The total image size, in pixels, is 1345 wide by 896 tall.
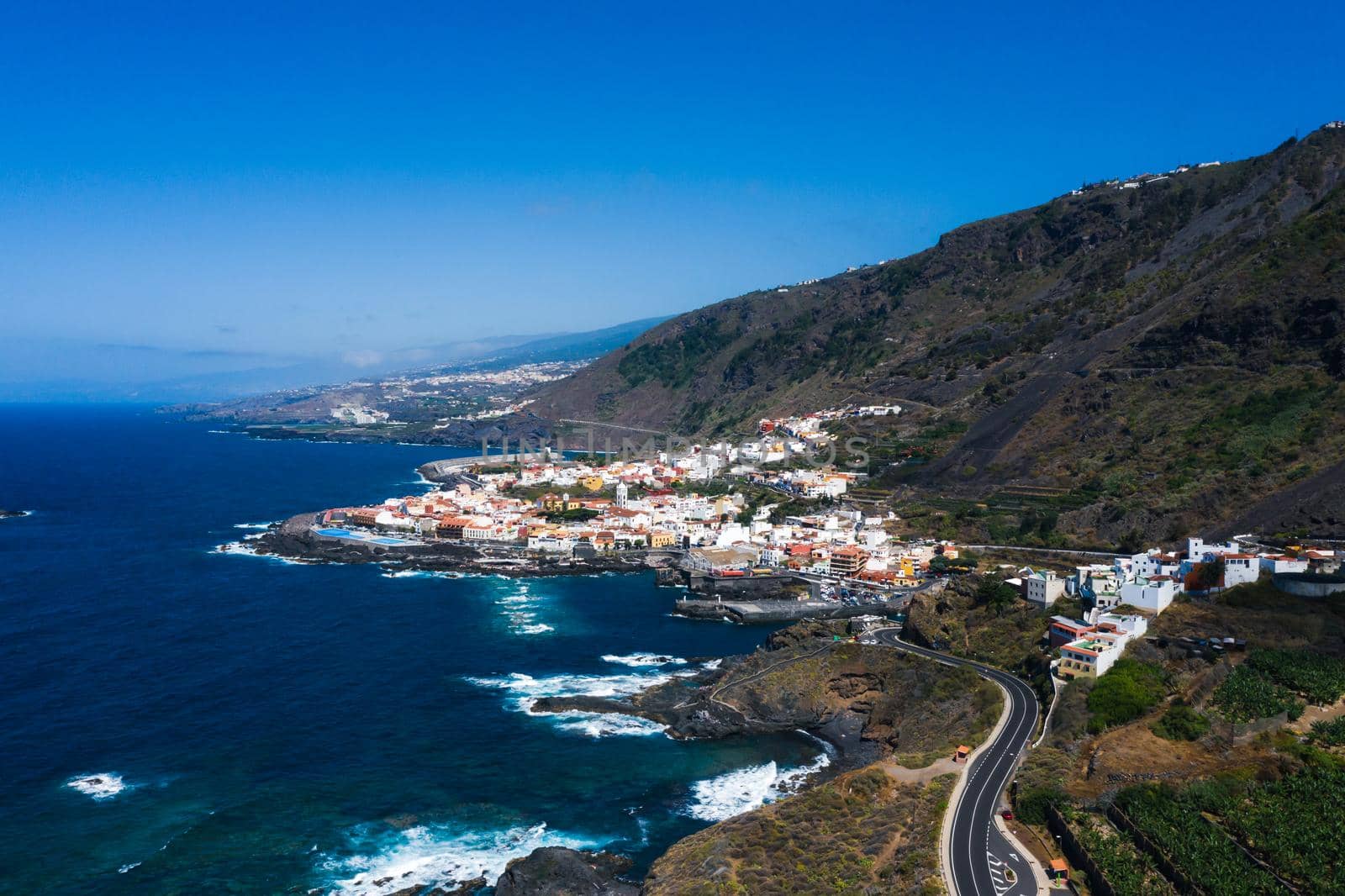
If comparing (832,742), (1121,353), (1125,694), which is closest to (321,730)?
(832,742)

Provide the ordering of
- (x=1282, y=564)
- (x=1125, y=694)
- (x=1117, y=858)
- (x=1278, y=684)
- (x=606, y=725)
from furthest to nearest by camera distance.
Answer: (x=1282, y=564) → (x=606, y=725) → (x=1125, y=694) → (x=1278, y=684) → (x=1117, y=858)

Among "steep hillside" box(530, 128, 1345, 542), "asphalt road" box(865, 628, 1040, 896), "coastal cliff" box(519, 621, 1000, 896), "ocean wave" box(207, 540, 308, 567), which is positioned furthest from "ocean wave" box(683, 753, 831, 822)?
"ocean wave" box(207, 540, 308, 567)

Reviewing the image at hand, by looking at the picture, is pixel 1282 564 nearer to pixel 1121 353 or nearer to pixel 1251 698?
pixel 1251 698

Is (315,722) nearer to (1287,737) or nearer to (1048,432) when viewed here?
(1287,737)

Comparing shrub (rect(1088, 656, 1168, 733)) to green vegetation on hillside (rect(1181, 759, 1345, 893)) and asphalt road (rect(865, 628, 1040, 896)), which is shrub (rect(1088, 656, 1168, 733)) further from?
green vegetation on hillside (rect(1181, 759, 1345, 893))

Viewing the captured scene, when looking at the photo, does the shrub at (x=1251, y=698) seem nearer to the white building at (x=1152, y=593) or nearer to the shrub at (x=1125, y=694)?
the shrub at (x=1125, y=694)

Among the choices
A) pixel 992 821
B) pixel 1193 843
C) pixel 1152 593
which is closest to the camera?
pixel 1193 843
